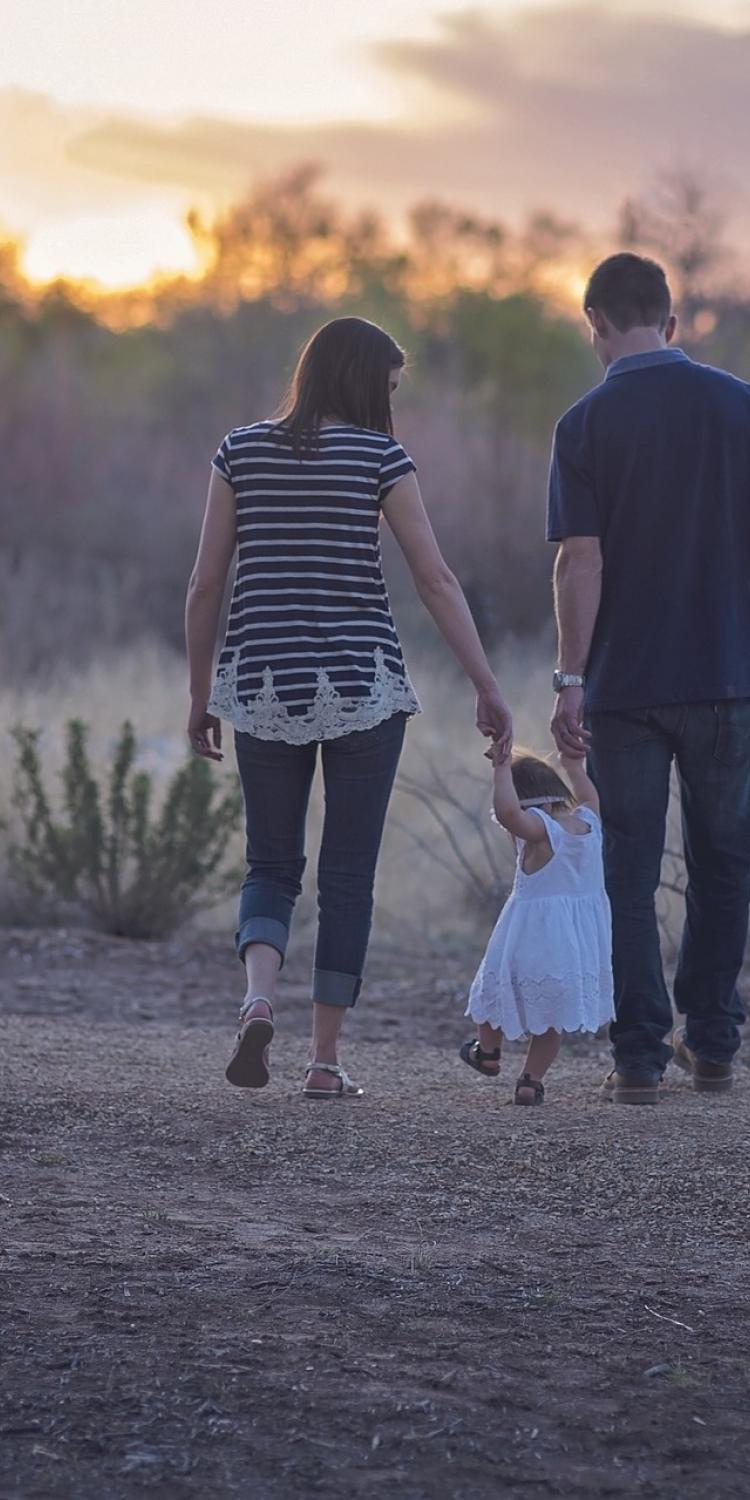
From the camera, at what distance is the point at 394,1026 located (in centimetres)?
718

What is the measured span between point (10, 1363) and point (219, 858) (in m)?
6.46

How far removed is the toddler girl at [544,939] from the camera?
4879 millimetres

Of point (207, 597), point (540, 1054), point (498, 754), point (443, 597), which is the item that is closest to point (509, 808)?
point (498, 754)

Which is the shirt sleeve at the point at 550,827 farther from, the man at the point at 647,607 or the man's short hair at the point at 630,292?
the man's short hair at the point at 630,292

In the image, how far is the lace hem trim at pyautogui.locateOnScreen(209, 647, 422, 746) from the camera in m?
4.66

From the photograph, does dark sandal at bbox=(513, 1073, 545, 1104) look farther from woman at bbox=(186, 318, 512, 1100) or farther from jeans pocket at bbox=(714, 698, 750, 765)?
jeans pocket at bbox=(714, 698, 750, 765)

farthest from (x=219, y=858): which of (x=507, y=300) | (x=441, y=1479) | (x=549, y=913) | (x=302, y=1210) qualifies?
(x=507, y=300)

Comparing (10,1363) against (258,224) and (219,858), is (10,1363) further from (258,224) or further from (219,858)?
(258,224)

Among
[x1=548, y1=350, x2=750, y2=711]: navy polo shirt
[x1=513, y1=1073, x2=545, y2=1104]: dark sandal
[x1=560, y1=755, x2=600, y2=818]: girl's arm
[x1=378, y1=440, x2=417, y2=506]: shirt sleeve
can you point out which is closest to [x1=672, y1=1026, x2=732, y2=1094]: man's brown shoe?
[x1=513, y1=1073, x2=545, y2=1104]: dark sandal

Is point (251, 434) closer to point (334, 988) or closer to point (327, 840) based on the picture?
point (327, 840)

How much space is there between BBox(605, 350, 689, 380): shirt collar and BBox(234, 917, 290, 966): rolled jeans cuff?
5.05 ft

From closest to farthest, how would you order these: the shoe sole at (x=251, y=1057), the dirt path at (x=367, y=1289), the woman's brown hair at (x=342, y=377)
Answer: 1. the dirt path at (x=367, y=1289)
2. the shoe sole at (x=251, y=1057)
3. the woman's brown hair at (x=342, y=377)

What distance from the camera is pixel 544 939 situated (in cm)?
491

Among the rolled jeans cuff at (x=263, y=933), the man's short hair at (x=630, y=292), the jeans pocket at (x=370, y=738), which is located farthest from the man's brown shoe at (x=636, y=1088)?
the man's short hair at (x=630, y=292)
